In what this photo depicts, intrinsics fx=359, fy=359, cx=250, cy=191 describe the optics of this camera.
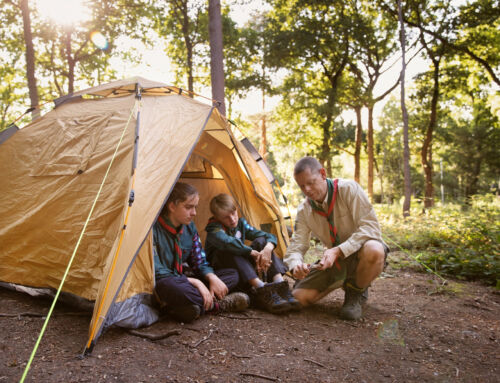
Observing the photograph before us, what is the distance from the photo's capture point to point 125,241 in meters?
2.68

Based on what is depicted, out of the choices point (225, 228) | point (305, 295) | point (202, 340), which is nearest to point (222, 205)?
point (225, 228)

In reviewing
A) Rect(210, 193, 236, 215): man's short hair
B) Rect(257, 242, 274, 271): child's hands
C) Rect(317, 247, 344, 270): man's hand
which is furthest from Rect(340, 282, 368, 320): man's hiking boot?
Rect(210, 193, 236, 215): man's short hair

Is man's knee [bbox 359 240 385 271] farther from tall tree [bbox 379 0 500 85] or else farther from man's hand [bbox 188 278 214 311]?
tall tree [bbox 379 0 500 85]

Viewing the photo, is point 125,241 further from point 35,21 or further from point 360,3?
point 360,3

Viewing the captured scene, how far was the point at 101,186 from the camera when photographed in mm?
2850

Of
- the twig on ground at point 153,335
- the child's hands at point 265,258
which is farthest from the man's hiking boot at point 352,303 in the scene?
the twig on ground at point 153,335

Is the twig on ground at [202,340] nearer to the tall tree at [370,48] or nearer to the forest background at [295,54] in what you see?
the forest background at [295,54]

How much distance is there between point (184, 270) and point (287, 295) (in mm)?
992

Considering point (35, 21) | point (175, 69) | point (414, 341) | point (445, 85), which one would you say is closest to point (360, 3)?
point (445, 85)

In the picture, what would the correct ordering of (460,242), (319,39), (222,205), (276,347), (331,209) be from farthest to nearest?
(319,39)
(460,242)
(222,205)
(331,209)
(276,347)

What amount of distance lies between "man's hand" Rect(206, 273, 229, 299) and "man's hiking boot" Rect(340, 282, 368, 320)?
41.4 inches

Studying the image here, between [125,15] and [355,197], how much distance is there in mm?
12677

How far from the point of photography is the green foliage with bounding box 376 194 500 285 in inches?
173

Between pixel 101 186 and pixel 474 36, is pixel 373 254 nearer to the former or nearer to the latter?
pixel 101 186
